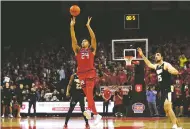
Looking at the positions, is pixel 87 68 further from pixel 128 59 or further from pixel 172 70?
pixel 128 59

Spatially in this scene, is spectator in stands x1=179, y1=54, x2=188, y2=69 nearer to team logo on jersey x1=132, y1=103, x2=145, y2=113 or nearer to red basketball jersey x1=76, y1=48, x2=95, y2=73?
team logo on jersey x1=132, y1=103, x2=145, y2=113

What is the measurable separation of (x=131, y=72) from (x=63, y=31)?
1020 cm

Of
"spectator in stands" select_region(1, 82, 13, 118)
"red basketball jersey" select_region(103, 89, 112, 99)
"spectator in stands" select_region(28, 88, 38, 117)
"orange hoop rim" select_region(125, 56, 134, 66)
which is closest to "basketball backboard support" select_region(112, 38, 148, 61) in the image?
"orange hoop rim" select_region(125, 56, 134, 66)

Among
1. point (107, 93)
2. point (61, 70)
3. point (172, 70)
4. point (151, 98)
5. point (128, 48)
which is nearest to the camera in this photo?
point (172, 70)

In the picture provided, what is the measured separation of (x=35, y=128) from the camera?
42.7ft

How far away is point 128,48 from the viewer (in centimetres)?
2200

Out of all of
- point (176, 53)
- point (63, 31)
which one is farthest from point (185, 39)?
point (63, 31)

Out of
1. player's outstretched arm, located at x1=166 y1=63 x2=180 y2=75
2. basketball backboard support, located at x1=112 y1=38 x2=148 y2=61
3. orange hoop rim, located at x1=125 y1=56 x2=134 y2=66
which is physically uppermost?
basketball backboard support, located at x1=112 y1=38 x2=148 y2=61

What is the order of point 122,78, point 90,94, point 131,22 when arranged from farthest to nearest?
point 122,78
point 131,22
point 90,94

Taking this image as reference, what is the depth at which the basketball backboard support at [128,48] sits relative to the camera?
21814 mm

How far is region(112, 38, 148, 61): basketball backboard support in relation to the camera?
71.6 ft

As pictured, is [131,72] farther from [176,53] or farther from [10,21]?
[10,21]

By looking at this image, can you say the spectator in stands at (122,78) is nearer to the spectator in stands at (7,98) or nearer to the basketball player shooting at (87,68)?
the spectator in stands at (7,98)

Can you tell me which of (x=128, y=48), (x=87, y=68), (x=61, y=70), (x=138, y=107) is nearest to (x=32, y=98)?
(x=61, y=70)
